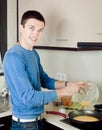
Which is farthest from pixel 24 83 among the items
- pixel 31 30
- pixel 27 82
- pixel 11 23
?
pixel 11 23

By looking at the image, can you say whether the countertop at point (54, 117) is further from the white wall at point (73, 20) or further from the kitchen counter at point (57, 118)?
the white wall at point (73, 20)

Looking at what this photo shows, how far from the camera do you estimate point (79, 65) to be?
2.16 m

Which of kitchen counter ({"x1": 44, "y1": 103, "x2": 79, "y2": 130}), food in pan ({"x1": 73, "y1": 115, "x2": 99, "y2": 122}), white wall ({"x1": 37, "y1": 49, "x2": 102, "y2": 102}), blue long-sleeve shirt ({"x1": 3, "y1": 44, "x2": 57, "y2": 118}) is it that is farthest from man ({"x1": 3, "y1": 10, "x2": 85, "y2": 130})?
white wall ({"x1": 37, "y1": 49, "x2": 102, "y2": 102})

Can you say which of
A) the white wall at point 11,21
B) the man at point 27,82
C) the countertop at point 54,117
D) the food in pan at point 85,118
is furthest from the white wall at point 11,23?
the food in pan at point 85,118

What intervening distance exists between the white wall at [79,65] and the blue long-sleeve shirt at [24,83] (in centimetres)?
67

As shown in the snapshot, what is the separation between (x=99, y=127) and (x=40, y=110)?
39 cm

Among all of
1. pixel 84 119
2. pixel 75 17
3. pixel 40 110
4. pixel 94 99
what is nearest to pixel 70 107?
pixel 94 99

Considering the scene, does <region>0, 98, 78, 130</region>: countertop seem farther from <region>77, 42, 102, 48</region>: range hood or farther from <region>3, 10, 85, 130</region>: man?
<region>77, 42, 102, 48</region>: range hood

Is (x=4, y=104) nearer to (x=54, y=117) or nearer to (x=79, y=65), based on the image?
(x=54, y=117)

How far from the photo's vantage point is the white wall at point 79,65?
6.97 ft

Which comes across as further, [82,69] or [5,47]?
[5,47]

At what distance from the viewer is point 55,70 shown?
2.29 metres

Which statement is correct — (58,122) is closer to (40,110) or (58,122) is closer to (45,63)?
(40,110)

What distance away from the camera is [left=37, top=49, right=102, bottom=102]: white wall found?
83.7 inches
